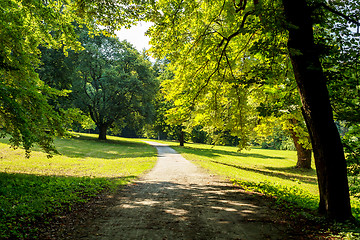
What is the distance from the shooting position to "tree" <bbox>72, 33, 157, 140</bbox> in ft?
100

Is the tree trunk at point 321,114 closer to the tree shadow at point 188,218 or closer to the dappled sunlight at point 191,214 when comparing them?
the tree shadow at point 188,218

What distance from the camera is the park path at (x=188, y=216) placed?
4.30 m

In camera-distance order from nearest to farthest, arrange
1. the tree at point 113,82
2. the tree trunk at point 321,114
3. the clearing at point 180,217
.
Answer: the clearing at point 180,217
the tree trunk at point 321,114
the tree at point 113,82

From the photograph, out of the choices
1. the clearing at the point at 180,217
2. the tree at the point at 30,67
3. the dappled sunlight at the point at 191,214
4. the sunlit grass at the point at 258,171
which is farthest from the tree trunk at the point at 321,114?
the sunlit grass at the point at 258,171

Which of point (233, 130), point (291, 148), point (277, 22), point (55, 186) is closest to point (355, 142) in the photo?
point (277, 22)

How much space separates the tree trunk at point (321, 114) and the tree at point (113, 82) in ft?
91.1

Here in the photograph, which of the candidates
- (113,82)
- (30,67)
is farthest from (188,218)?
(113,82)

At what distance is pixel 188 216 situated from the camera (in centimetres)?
530

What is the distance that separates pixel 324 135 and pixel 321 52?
1.81 meters

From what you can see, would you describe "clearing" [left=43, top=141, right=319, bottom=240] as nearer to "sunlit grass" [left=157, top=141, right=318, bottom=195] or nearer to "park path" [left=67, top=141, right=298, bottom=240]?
"park path" [left=67, top=141, right=298, bottom=240]

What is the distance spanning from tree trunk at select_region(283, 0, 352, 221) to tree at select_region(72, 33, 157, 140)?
1093 inches

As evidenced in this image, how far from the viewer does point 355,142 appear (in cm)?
547

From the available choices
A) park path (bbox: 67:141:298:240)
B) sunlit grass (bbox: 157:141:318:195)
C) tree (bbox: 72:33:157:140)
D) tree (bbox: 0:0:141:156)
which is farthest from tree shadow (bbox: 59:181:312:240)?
tree (bbox: 72:33:157:140)

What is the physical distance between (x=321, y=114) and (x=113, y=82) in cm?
2920
